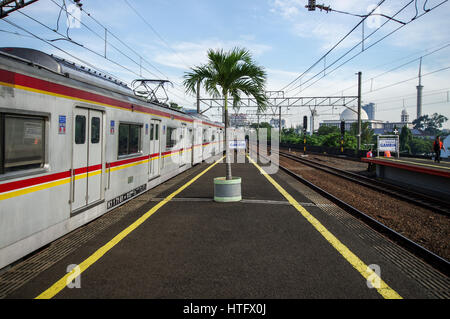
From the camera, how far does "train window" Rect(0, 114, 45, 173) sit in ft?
12.5

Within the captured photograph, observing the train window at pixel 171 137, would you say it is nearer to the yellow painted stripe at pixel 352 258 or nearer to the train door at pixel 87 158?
the train door at pixel 87 158

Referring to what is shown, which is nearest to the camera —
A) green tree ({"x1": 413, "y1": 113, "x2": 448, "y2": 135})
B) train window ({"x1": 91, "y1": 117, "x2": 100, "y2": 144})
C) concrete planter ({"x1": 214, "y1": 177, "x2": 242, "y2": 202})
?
train window ({"x1": 91, "y1": 117, "x2": 100, "y2": 144})

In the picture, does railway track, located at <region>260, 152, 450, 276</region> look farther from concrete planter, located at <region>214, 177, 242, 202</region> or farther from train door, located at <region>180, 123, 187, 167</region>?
train door, located at <region>180, 123, 187, 167</region>

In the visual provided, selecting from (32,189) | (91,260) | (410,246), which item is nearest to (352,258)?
(410,246)

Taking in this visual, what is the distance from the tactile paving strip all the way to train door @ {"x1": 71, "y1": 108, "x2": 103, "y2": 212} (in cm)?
535

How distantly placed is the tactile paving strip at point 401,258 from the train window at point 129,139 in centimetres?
531

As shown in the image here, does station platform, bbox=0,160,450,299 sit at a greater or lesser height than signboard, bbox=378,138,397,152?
lesser

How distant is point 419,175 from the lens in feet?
38.0

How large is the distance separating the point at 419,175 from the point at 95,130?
38.7 feet

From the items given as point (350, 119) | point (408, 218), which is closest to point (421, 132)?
point (350, 119)

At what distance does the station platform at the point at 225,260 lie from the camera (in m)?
3.52

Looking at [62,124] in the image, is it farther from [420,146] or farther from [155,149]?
[420,146]
